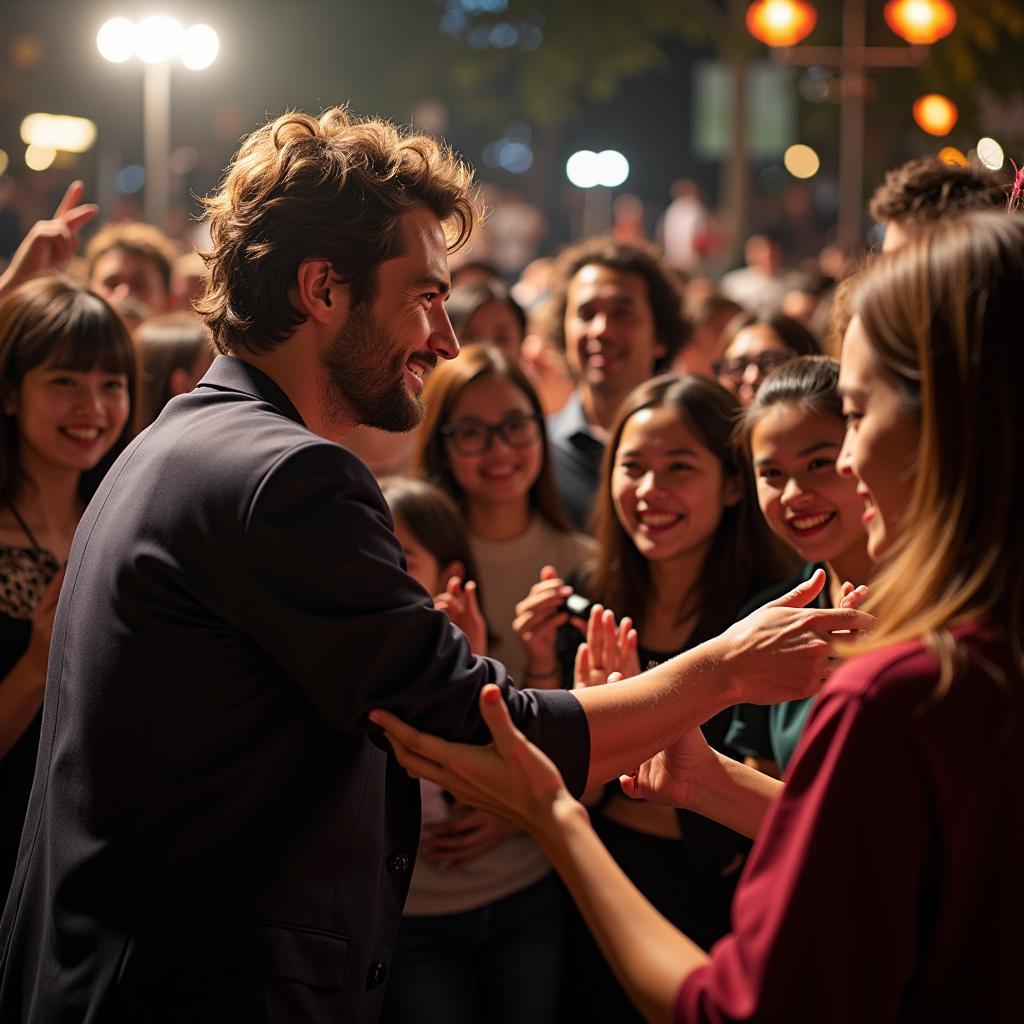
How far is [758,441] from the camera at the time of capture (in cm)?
332

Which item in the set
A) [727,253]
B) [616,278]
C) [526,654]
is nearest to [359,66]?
[727,253]

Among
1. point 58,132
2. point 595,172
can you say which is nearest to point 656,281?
point 58,132

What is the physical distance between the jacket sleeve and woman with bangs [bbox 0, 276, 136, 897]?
60.9 inches

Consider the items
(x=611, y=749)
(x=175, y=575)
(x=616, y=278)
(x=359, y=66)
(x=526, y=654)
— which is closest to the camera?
(x=175, y=575)

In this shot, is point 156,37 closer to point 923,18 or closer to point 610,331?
point 923,18

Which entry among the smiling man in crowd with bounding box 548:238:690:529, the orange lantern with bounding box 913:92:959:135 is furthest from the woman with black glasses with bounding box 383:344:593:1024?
the orange lantern with bounding box 913:92:959:135

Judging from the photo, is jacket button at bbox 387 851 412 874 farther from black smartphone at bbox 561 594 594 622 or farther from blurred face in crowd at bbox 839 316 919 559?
black smartphone at bbox 561 594 594 622

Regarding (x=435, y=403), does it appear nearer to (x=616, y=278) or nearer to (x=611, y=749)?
(x=616, y=278)

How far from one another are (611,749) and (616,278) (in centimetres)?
366

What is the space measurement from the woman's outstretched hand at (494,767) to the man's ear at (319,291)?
777 millimetres

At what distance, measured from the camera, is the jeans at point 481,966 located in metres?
3.21

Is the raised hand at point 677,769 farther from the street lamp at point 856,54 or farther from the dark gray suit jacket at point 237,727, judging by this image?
the street lamp at point 856,54

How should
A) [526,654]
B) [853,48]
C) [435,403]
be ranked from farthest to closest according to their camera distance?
[853,48] < [435,403] < [526,654]

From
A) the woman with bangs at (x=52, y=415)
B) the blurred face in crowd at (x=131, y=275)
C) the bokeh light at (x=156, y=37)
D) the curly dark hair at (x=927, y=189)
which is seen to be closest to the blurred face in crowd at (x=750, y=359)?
the curly dark hair at (x=927, y=189)
